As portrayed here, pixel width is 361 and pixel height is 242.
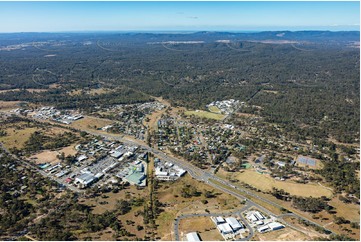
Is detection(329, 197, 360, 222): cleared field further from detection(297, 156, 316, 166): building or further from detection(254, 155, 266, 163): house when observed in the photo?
detection(254, 155, 266, 163): house

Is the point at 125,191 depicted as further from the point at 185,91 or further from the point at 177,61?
the point at 177,61

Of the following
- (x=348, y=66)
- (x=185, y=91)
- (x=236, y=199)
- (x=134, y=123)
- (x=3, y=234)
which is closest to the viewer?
(x=3, y=234)

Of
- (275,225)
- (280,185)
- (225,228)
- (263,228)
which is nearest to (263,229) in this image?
(263,228)

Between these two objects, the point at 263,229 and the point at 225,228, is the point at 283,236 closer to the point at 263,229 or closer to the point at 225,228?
the point at 263,229

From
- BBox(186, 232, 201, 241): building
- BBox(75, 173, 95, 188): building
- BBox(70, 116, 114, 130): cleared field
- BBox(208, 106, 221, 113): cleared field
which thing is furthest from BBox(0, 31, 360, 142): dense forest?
BBox(186, 232, 201, 241): building

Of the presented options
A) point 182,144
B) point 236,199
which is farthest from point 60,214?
point 182,144
